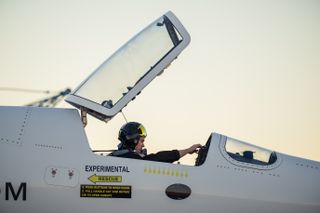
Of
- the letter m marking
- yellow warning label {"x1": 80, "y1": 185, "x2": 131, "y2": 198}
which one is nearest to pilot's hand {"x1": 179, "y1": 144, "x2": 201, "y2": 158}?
yellow warning label {"x1": 80, "y1": 185, "x2": 131, "y2": 198}

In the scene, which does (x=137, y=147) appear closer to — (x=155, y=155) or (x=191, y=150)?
(x=155, y=155)

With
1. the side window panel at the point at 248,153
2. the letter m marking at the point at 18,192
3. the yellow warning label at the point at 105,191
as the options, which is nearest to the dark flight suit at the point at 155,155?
the yellow warning label at the point at 105,191

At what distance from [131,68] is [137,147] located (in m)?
1.27

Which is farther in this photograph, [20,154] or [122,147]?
[122,147]

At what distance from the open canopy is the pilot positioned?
47cm

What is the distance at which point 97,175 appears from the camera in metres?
8.38

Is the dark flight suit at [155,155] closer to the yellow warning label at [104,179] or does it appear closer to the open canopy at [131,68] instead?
the yellow warning label at [104,179]

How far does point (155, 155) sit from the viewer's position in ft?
28.6

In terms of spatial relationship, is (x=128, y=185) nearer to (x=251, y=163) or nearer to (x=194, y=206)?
(x=194, y=206)

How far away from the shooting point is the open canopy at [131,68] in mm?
8828

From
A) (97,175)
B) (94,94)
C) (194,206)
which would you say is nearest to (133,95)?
(94,94)

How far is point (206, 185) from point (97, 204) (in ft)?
5.25

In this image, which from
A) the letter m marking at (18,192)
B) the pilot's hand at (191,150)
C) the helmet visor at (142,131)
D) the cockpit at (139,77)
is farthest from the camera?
the helmet visor at (142,131)

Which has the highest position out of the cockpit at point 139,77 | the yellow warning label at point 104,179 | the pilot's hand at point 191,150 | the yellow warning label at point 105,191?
the cockpit at point 139,77
